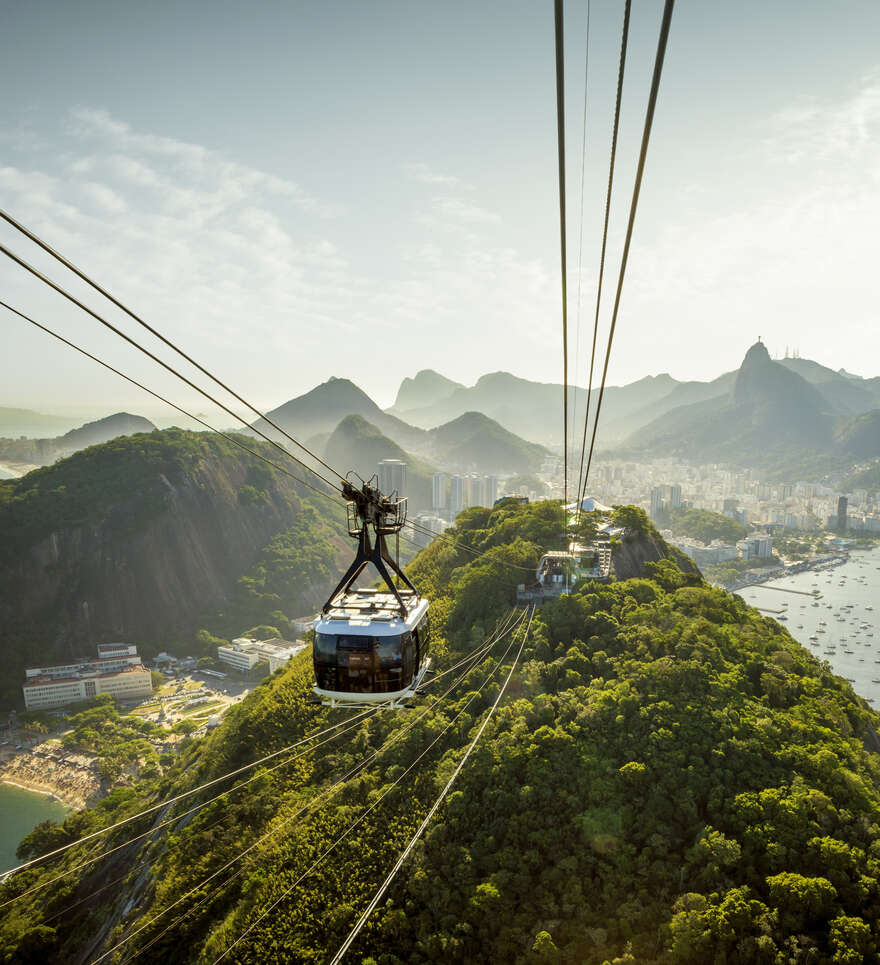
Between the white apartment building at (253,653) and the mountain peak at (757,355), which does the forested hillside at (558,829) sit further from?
the mountain peak at (757,355)

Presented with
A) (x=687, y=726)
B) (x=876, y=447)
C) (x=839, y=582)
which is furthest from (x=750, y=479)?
(x=687, y=726)

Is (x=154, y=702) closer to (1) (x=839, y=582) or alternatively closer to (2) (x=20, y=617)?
(2) (x=20, y=617)

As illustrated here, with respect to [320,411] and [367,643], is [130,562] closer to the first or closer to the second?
[367,643]

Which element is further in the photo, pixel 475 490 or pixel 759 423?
pixel 759 423

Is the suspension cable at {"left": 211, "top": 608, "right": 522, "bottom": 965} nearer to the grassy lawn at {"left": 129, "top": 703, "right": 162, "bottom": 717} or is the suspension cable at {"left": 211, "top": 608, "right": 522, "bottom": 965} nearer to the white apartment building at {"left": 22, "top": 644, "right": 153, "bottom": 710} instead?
the grassy lawn at {"left": 129, "top": 703, "right": 162, "bottom": 717}

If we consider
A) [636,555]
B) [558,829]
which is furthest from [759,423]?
[558,829]

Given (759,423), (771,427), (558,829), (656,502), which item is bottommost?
(558,829)

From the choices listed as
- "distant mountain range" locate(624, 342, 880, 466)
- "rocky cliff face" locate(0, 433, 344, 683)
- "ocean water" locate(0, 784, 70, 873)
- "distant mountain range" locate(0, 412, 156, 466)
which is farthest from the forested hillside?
"distant mountain range" locate(624, 342, 880, 466)
